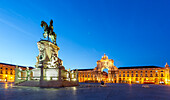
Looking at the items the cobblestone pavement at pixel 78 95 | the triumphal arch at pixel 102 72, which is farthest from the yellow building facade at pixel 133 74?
the cobblestone pavement at pixel 78 95

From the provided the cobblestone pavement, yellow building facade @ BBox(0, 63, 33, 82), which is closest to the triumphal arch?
yellow building facade @ BBox(0, 63, 33, 82)

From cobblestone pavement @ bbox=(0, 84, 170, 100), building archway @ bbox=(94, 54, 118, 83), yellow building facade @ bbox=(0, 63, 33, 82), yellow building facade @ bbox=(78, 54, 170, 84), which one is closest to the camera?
cobblestone pavement @ bbox=(0, 84, 170, 100)

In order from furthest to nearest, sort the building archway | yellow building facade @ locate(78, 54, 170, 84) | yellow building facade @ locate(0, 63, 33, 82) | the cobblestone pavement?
the building archway → yellow building facade @ locate(78, 54, 170, 84) → yellow building facade @ locate(0, 63, 33, 82) → the cobblestone pavement

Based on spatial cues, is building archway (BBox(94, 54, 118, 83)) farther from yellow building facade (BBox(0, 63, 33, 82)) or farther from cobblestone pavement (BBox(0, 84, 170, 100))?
cobblestone pavement (BBox(0, 84, 170, 100))

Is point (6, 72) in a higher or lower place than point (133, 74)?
higher

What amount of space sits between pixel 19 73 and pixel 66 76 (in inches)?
392

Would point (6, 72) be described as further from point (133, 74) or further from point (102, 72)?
point (133, 74)

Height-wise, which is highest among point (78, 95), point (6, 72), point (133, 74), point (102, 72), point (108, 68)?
point (78, 95)

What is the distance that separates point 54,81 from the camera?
2514 cm

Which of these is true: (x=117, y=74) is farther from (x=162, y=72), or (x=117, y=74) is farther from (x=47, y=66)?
(x=47, y=66)

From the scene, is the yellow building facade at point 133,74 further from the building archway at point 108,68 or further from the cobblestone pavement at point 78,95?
the cobblestone pavement at point 78,95

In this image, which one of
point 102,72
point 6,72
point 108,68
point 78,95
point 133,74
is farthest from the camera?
point 102,72

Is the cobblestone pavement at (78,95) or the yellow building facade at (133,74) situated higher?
the cobblestone pavement at (78,95)

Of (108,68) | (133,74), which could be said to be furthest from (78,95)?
(133,74)
